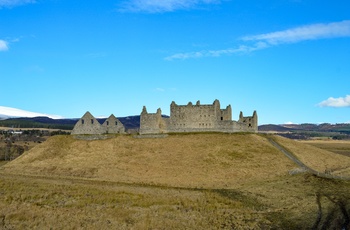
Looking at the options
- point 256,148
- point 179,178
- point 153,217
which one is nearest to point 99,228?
point 153,217

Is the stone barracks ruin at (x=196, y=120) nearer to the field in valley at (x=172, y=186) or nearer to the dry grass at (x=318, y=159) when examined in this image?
the field in valley at (x=172, y=186)

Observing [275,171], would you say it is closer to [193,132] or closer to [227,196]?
[227,196]

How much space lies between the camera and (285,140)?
8106cm

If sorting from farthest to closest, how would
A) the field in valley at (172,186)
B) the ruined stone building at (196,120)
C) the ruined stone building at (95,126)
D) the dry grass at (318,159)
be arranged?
1. the ruined stone building at (95,126)
2. the ruined stone building at (196,120)
3. the dry grass at (318,159)
4. the field in valley at (172,186)

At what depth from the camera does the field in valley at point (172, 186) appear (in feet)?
107

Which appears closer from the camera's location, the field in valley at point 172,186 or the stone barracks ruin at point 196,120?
the field in valley at point 172,186

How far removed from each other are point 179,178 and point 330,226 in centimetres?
3205

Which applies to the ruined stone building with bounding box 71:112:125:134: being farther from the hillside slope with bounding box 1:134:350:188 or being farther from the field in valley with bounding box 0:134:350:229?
the hillside slope with bounding box 1:134:350:188

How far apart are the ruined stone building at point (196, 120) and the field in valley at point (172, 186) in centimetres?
522

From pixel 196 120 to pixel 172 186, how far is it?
30944 millimetres

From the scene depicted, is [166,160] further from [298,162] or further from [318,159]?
[318,159]

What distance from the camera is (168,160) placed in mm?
68250

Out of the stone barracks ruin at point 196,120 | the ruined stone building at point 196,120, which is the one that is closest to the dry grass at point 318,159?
the ruined stone building at point 196,120

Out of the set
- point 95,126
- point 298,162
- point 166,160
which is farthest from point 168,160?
point 95,126
